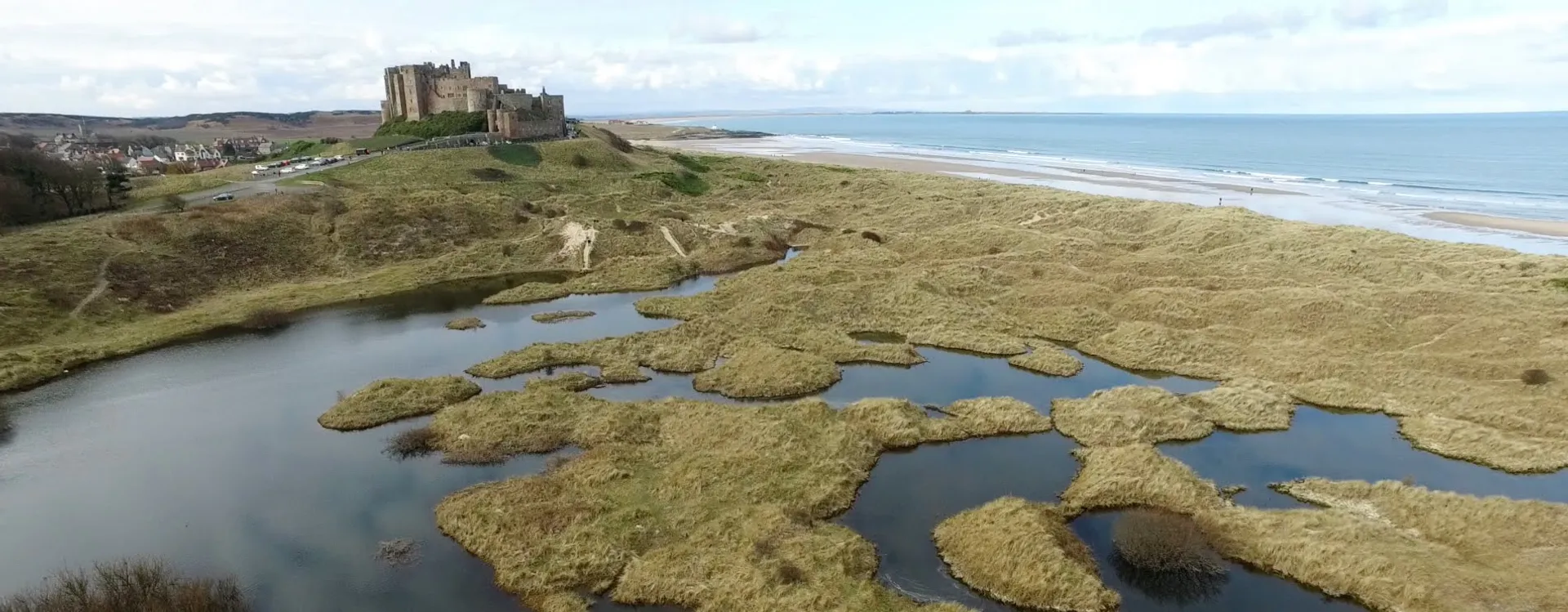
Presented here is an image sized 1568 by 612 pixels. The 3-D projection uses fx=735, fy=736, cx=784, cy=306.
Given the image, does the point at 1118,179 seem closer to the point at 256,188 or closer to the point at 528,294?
the point at 528,294

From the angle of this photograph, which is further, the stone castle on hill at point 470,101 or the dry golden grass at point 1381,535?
the stone castle on hill at point 470,101

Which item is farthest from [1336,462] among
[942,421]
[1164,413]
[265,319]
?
[265,319]

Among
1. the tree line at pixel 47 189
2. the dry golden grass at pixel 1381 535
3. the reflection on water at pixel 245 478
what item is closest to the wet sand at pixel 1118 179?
the dry golden grass at pixel 1381 535

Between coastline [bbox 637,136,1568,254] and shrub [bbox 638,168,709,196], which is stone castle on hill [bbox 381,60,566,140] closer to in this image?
shrub [bbox 638,168,709,196]

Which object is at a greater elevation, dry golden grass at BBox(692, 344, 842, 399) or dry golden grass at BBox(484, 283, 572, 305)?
dry golden grass at BBox(484, 283, 572, 305)

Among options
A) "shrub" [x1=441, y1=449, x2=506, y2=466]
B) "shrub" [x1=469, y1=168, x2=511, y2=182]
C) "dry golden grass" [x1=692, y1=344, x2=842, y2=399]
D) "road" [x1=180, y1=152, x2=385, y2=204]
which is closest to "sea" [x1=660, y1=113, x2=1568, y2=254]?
"dry golden grass" [x1=692, y1=344, x2=842, y2=399]

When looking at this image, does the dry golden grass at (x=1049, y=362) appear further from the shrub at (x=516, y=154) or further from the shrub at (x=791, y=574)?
the shrub at (x=516, y=154)
